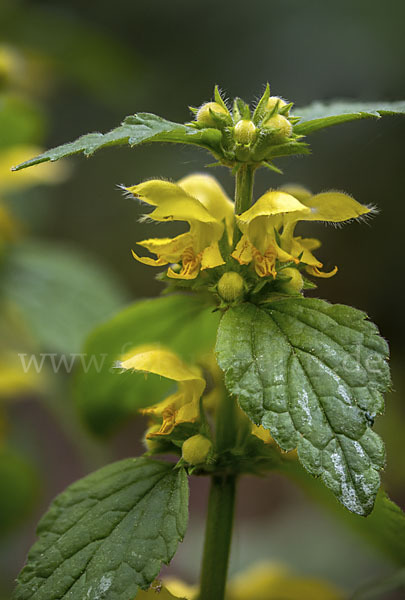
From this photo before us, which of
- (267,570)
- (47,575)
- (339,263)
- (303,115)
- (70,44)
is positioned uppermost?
(70,44)

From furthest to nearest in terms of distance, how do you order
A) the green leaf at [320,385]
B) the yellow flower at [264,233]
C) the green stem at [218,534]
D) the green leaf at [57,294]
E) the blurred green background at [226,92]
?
1. the blurred green background at [226,92]
2. the green leaf at [57,294]
3. the green stem at [218,534]
4. the yellow flower at [264,233]
5. the green leaf at [320,385]

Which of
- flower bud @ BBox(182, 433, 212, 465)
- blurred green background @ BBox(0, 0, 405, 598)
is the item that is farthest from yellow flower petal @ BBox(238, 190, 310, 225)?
blurred green background @ BBox(0, 0, 405, 598)

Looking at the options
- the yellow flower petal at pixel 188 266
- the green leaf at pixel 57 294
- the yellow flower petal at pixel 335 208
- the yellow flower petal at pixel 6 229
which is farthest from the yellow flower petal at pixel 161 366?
the yellow flower petal at pixel 6 229

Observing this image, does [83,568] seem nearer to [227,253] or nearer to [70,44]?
[227,253]

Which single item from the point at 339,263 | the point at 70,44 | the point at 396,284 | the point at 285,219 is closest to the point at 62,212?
the point at 70,44

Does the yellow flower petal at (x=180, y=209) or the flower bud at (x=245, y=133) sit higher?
the flower bud at (x=245, y=133)

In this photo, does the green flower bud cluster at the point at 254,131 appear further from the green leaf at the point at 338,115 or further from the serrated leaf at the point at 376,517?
the serrated leaf at the point at 376,517

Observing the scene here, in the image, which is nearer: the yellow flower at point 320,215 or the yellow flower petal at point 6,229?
the yellow flower at point 320,215

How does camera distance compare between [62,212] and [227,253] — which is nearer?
[227,253]

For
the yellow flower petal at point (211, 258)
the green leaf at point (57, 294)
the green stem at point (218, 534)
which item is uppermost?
the yellow flower petal at point (211, 258)
